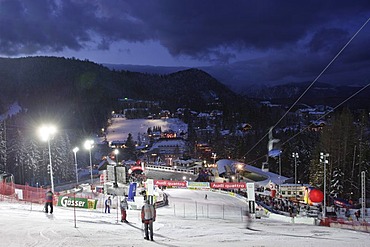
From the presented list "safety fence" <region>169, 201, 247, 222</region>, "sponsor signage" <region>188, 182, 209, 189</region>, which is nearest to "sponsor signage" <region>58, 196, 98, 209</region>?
"safety fence" <region>169, 201, 247, 222</region>

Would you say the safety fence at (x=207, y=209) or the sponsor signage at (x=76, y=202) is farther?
the safety fence at (x=207, y=209)

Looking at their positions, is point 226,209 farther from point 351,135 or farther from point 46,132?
point 351,135

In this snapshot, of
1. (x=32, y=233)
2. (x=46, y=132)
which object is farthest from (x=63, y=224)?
(x=46, y=132)

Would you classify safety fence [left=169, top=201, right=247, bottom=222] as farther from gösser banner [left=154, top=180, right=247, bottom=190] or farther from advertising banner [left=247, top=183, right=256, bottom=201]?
gösser banner [left=154, top=180, right=247, bottom=190]

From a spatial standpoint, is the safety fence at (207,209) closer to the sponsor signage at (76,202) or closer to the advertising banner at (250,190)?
the advertising banner at (250,190)

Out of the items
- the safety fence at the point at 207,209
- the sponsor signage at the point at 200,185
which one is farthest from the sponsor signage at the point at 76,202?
the sponsor signage at the point at 200,185

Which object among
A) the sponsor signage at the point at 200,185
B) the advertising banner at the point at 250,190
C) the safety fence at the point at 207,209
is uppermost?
the advertising banner at the point at 250,190

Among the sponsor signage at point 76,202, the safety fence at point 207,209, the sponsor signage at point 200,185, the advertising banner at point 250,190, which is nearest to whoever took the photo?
the sponsor signage at point 76,202

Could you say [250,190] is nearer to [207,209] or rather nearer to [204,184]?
[207,209]

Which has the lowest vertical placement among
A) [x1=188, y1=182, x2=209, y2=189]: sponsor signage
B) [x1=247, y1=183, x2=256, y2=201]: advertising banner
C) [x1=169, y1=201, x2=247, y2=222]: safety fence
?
[x1=169, y1=201, x2=247, y2=222]: safety fence

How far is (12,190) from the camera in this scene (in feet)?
83.3

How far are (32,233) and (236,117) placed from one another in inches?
7463

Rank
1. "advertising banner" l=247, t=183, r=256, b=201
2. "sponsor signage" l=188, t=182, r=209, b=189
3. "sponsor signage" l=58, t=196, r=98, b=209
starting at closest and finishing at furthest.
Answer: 1. "sponsor signage" l=58, t=196, r=98, b=209
2. "advertising banner" l=247, t=183, r=256, b=201
3. "sponsor signage" l=188, t=182, r=209, b=189

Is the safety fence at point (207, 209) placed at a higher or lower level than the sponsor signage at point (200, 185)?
lower
